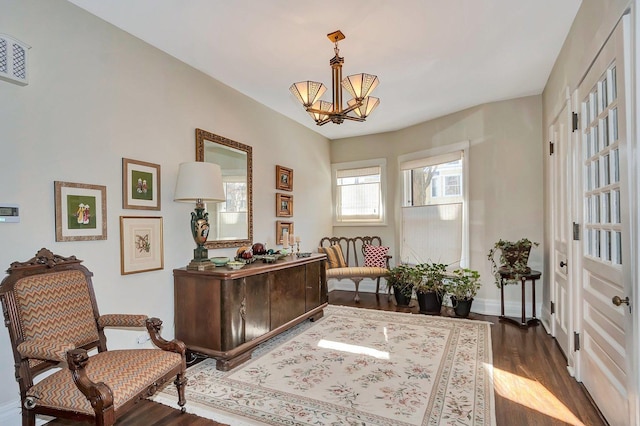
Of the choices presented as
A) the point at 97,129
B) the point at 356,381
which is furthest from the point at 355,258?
the point at 97,129

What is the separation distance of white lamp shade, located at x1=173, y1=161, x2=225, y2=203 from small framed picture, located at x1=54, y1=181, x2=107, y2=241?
1.87 feet

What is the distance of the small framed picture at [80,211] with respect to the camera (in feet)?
7.36

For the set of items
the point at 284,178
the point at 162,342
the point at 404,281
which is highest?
the point at 284,178

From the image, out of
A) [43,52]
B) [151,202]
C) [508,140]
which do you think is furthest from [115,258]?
[508,140]

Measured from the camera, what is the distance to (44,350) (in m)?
1.62

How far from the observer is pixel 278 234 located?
4613 mm

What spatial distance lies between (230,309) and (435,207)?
3.51 m

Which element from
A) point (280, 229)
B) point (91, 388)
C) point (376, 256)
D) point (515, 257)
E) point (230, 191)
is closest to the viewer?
point (91, 388)

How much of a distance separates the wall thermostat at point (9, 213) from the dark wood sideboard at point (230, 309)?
1.24 metres

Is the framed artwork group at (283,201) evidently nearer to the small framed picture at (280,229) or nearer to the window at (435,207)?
the small framed picture at (280,229)

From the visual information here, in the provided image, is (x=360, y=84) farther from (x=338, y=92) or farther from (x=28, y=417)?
(x=28, y=417)

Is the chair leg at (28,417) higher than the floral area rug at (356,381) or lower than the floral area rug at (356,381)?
higher

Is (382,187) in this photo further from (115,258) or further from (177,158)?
(115,258)

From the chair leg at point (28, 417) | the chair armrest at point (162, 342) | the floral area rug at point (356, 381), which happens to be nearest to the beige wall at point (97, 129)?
the chair leg at point (28, 417)
